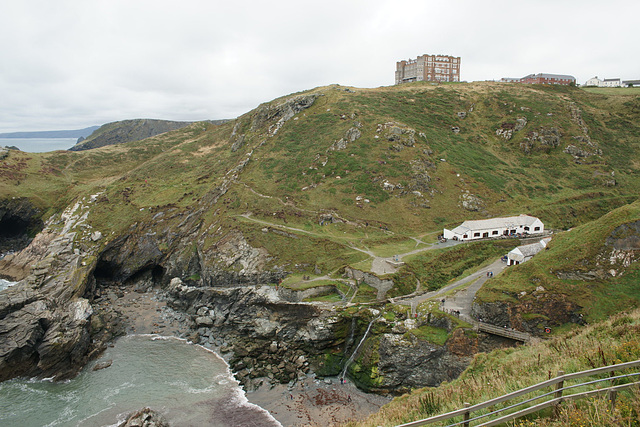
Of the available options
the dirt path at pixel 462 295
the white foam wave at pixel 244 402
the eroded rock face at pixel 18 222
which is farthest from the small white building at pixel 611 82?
the eroded rock face at pixel 18 222

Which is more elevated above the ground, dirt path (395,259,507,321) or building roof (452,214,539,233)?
building roof (452,214,539,233)

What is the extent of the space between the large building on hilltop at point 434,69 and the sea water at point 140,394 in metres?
128

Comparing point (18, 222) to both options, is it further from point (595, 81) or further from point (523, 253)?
point (595, 81)

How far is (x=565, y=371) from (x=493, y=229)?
169ft

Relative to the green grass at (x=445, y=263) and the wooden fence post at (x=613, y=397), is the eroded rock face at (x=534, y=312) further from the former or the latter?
the wooden fence post at (x=613, y=397)

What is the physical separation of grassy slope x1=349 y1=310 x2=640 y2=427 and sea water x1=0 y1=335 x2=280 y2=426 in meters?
22.1

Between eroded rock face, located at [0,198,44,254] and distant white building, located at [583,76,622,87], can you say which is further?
distant white building, located at [583,76,622,87]

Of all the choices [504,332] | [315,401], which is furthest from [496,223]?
[315,401]

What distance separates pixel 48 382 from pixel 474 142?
9743cm

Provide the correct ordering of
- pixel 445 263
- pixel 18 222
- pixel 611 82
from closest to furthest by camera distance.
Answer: pixel 445 263 < pixel 18 222 < pixel 611 82

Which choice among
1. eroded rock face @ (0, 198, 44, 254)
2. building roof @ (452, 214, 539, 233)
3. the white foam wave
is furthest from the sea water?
eroded rock face @ (0, 198, 44, 254)

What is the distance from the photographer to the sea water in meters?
33.5

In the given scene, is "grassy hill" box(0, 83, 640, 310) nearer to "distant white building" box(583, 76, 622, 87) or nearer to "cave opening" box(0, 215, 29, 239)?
"cave opening" box(0, 215, 29, 239)

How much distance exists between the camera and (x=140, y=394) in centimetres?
3691
